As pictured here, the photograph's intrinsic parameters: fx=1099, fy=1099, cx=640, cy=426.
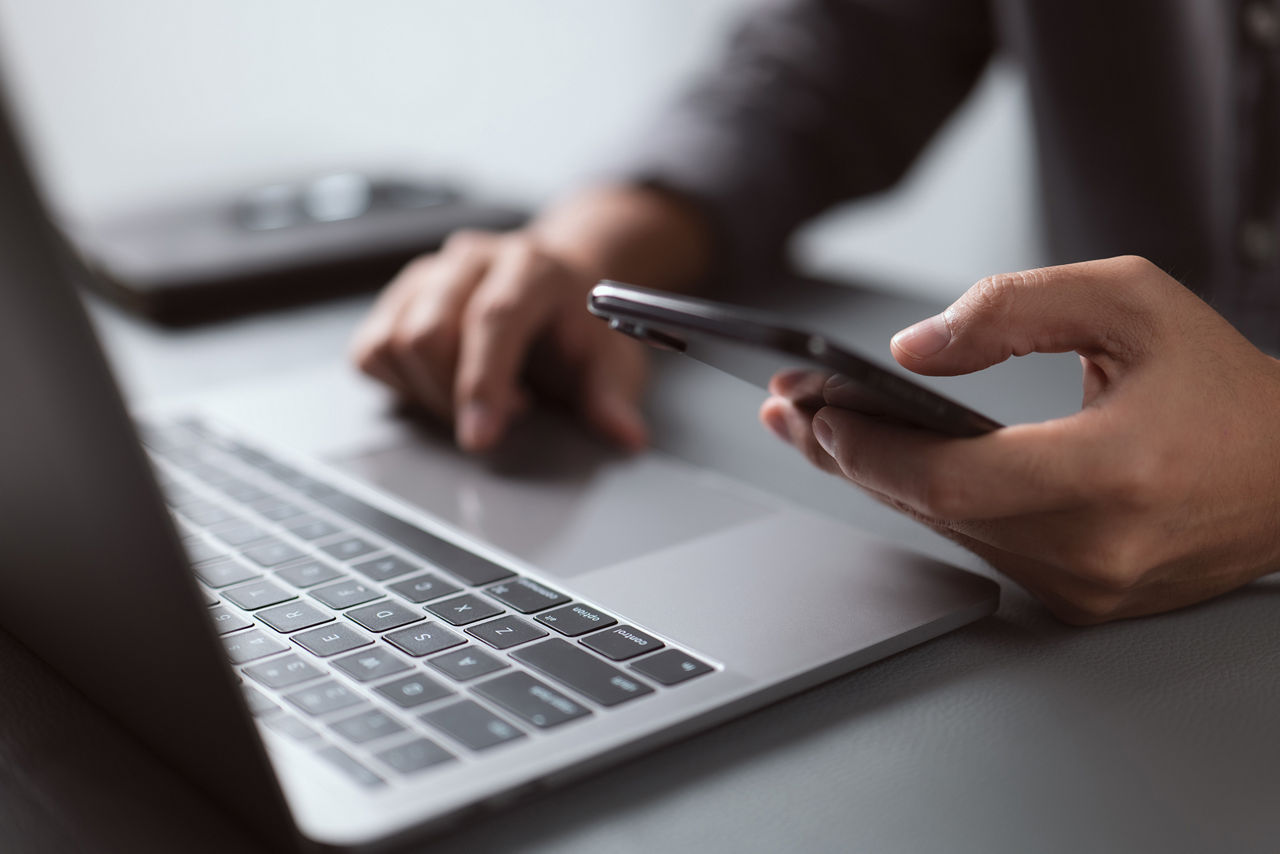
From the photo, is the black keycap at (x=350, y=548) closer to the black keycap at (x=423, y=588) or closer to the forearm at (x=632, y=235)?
→ the black keycap at (x=423, y=588)

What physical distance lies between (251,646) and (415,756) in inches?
3.8

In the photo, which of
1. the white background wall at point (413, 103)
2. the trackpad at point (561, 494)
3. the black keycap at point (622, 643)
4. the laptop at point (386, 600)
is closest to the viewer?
the laptop at point (386, 600)

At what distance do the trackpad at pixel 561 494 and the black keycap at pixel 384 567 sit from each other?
43 millimetres

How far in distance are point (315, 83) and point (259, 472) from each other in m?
1.23

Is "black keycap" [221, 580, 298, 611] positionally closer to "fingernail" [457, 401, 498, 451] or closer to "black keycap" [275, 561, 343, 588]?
"black keycap" [275, 561, 343, 588]

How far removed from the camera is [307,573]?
417 millimetres

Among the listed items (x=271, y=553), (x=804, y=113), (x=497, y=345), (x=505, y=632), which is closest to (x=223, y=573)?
(x=271, y=553)

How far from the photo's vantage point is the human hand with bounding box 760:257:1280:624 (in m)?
0.33

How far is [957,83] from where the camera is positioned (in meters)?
0.99

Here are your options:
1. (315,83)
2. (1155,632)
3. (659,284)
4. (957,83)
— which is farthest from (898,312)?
(315,83)

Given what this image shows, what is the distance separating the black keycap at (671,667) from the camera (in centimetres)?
34

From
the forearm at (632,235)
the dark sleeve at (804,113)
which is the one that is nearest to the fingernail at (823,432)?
the forearm at (632,235)

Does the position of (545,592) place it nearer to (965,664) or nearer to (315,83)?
(965,664)

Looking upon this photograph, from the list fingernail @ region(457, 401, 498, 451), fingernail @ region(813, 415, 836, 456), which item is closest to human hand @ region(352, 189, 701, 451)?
fingernail @ region(457, 401, 498, 451)
